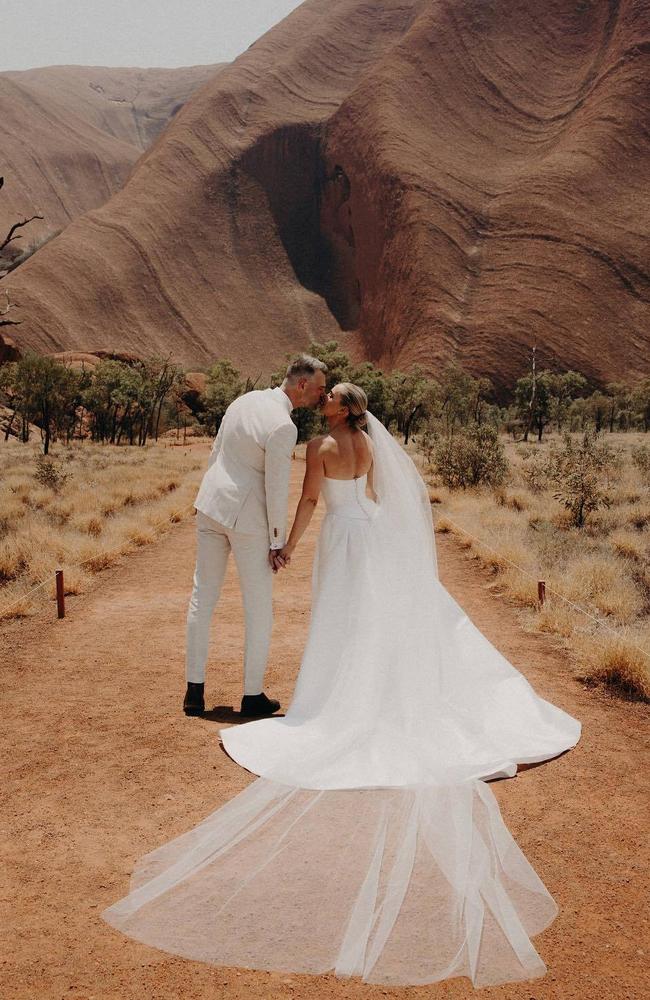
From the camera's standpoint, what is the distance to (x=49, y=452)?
32.3 meters

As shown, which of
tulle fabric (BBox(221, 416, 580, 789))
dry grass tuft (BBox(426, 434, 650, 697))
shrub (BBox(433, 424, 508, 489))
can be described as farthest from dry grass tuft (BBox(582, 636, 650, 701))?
shrub (BBox(433, 424, 508, 489))

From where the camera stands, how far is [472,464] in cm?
1845

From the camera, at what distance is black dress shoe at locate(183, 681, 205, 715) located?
518cm

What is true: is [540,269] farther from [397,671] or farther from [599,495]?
[397,671]

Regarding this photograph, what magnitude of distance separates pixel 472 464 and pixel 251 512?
46.0 ft

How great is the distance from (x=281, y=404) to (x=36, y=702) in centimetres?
261

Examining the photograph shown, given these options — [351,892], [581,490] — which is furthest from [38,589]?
[581,490]

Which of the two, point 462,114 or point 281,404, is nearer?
point 281,404

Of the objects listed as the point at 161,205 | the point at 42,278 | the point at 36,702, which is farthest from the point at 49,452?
the point at 161,205

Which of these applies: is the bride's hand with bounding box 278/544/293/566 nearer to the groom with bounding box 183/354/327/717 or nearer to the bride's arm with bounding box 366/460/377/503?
the groom with bounding box 183/354/327/717

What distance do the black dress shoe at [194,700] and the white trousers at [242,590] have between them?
5 cm

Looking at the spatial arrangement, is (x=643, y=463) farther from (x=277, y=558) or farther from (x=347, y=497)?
(x=277, y=558)

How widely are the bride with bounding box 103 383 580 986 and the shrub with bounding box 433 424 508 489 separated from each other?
519 inches

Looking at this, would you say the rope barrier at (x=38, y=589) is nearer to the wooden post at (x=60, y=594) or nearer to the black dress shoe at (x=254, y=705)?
the wooden post at (x=60, y=594)
